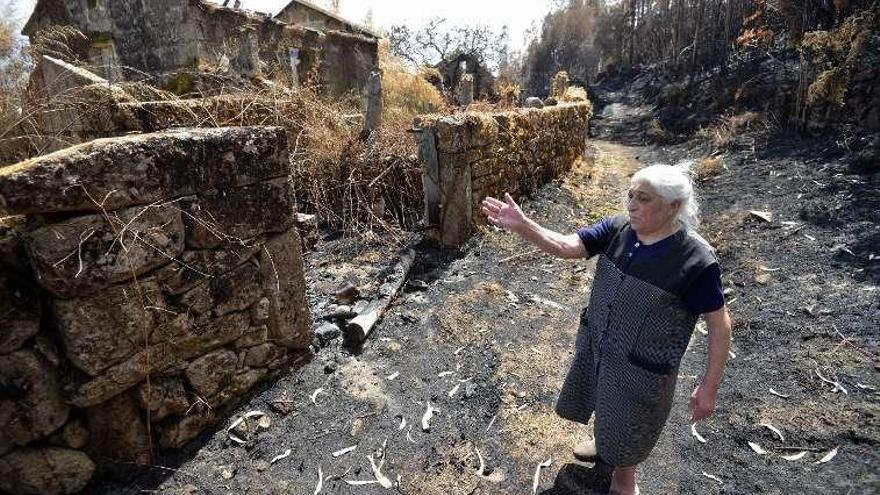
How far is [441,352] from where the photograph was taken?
12.2 ft

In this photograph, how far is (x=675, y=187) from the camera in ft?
6.25

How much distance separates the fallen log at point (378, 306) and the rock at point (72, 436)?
176cm

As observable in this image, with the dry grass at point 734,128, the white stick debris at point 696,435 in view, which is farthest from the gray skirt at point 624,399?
the dry grass at point 734,128

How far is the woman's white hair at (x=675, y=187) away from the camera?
1907 mm

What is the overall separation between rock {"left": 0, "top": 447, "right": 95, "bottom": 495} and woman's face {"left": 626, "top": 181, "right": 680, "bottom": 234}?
9.51ft

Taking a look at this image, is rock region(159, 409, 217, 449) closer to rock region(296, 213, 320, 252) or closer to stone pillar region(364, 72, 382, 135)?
rock region(296, 213, 320, 252)

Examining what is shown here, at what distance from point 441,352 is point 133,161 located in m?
2.53

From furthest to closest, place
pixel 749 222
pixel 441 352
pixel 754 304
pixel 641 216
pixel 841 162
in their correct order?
1. pixel 841 162
2. pixel 749 222
3. pixel 754 304
4. pixel 441 352
5. pixel 641 216

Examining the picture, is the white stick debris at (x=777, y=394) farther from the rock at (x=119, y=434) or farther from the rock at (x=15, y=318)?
the rock at (x=15, y=318)

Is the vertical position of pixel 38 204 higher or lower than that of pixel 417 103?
lower

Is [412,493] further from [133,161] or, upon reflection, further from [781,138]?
[781,138]

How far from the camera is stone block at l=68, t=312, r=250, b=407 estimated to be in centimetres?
212

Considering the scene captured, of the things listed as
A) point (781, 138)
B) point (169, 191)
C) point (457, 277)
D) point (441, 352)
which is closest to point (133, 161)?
point (169, 191)

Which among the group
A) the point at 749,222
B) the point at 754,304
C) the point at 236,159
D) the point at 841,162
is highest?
the point at 236,159
